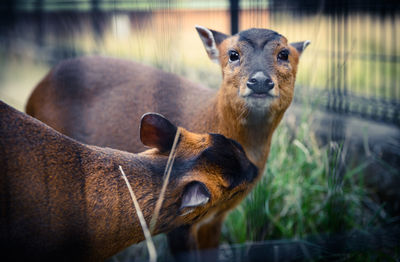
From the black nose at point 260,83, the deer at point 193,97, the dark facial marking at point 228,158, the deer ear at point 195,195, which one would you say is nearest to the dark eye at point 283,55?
the deer at point 193,97

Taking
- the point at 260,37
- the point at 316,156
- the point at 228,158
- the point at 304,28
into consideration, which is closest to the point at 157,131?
the point at 228,158

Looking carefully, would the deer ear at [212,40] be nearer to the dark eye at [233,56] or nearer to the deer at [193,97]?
the deer at [193,97]

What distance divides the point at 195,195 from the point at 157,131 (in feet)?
1.47

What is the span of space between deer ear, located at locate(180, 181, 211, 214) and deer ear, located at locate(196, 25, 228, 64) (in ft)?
3.67

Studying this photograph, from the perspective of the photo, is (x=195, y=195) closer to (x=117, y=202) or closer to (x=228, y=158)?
(x=228, y=158)

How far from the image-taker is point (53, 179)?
206cm

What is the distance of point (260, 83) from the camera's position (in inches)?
95.1

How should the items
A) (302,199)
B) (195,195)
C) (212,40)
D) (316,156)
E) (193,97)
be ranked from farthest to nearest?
(316,156) < (302,199) < (193,97) < (212,40) < (195,195)

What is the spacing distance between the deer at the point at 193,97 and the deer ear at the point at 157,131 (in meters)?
0.54

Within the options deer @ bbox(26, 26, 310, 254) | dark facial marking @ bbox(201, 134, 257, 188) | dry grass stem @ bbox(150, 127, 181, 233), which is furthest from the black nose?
dry grass stem @ bbox(150, 127, 181, 233)

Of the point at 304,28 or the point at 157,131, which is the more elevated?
the point at 304,28

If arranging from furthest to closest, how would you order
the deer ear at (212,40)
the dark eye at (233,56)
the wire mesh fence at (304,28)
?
the wire mesh fence at (304,28) → the deer ear at (212,40) → the dark eye at (233,56)

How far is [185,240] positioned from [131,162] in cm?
96

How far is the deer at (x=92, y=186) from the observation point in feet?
6.48
